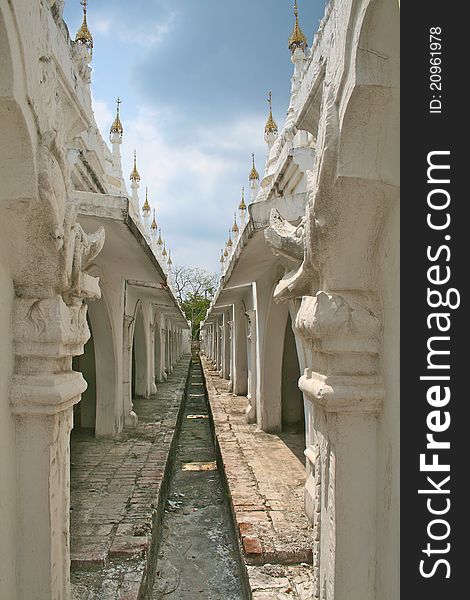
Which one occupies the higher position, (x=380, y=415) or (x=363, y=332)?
(x=363, y=332)

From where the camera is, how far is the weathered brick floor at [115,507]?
4016 mm

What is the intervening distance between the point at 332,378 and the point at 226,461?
4.55 meters

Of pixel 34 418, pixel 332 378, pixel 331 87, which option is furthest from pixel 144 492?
pixel 331 87

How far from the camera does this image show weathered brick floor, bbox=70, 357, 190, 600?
402cm

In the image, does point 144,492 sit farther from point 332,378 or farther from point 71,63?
point 71,63

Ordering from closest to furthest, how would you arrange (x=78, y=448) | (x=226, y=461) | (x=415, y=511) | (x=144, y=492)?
→ (x=415, y=511) < (x=144, y=492) < (x=226, y=461) < (x=78, y=448)

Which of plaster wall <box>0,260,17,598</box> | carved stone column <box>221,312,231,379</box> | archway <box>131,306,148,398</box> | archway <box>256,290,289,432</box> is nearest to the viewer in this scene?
plaster wall <box>0,260,17,598</box>

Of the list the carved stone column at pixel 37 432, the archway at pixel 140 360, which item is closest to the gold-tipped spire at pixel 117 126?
the archway at pixel 140 360

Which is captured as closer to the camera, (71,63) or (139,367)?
(71,63)

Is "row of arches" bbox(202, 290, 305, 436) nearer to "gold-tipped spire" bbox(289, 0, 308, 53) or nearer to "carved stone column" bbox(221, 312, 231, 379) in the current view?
"gold-tipped spire" bbox(289, 0, 308, 53)

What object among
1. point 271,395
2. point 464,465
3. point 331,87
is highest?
point 331,87

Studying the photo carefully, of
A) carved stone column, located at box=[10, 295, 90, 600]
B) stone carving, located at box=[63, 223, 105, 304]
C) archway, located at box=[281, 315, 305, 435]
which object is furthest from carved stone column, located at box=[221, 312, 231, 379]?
carved stone column, located at box=[10, 295, 90, 600]

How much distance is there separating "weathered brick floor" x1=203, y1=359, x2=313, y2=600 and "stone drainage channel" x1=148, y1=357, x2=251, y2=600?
0.23 meters

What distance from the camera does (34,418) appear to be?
294 centimetres
